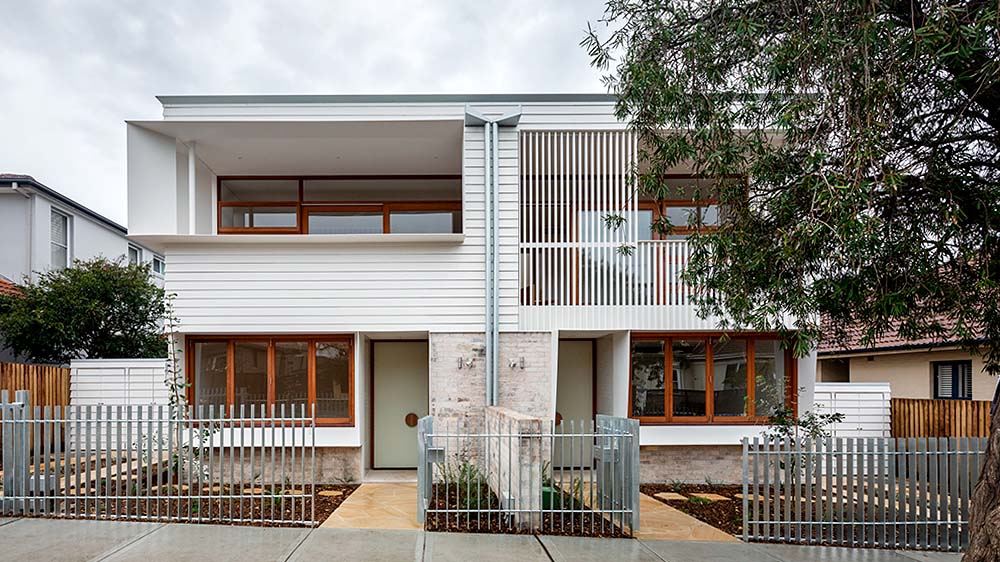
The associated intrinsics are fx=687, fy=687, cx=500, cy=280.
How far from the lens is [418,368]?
13.2 meters

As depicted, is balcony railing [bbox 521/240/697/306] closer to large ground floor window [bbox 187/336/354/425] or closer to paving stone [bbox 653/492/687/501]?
paving stone [bbox 653/492/687/501]

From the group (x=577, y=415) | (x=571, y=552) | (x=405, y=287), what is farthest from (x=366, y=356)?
(x=571, y=552)

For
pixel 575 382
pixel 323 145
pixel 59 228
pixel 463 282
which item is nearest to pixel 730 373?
pixel 575 382

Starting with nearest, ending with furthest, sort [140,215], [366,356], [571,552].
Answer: [571,552] < [140,215] < [366,356]

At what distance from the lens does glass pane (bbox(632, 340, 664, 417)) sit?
38.3 ft

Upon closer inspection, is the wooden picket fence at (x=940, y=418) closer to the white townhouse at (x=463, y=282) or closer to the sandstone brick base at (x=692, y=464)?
the white townhouse at (x=463, y=282)

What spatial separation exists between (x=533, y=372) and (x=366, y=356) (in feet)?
10.7

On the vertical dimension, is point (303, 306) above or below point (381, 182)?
below

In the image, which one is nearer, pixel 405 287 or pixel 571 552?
pixel 571 552

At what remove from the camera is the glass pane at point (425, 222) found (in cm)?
1262

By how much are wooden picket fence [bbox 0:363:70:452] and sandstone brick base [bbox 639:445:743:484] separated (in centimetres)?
981

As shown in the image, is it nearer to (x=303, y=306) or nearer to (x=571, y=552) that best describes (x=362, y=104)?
(x=303, y=306)

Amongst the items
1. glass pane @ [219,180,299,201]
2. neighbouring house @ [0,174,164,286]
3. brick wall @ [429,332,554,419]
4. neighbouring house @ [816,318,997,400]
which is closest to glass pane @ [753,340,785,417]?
neighbouring house @ [816,318,997,400]

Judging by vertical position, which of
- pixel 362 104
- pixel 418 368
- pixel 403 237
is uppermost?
pixel 362 104
